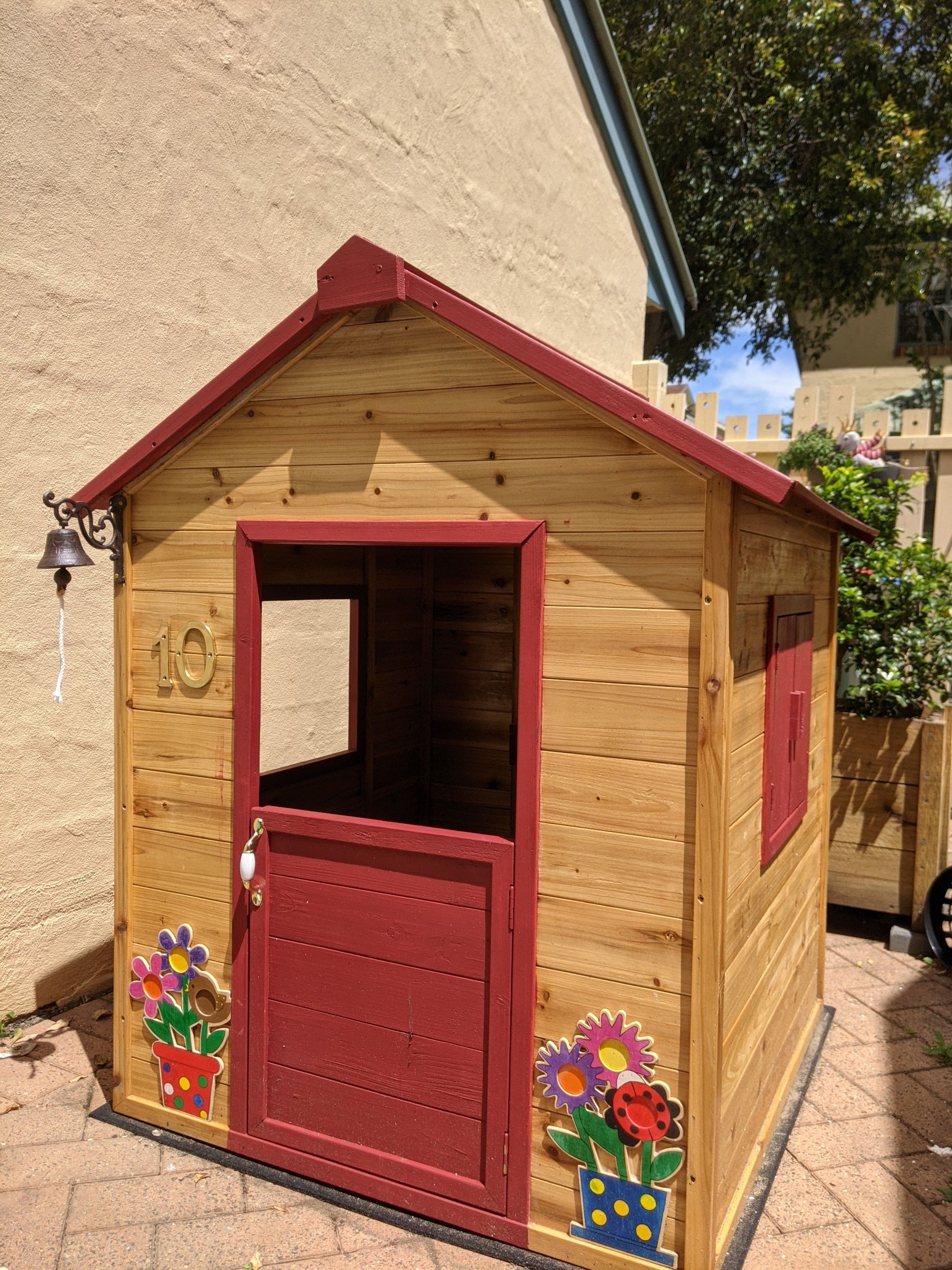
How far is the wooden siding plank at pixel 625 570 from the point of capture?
2.50 metres

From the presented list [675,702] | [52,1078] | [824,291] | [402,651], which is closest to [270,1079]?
[52,1078]

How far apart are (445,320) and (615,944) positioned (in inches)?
72.6

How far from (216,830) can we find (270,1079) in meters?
0.85

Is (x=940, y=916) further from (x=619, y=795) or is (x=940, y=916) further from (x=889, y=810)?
(x=619, y=795)

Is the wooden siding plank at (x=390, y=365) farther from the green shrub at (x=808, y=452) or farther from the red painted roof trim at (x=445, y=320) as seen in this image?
the green shrub at (x=808, y=452)

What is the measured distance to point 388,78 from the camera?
605cm

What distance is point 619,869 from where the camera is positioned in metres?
2.61

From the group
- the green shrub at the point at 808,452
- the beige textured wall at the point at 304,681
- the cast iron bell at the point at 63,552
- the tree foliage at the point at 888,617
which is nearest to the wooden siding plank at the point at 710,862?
the cast iron bell at the point at 63,552

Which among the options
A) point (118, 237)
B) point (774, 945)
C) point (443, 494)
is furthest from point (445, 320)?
point (118, 237)

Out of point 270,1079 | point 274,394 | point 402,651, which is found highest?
point 274,394

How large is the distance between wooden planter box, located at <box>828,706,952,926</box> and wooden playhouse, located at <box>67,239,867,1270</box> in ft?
6.31

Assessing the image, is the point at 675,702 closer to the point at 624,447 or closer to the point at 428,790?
the point at 624,447

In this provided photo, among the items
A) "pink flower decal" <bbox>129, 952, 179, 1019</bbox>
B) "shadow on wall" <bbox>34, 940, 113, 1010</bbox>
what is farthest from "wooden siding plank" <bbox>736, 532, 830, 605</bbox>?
"shadow on wall" <bbox>34, 940, 113, 1010</bbox>

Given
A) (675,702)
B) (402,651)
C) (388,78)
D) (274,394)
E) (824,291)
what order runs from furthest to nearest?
(824,291) < (388,78) < (402,651) < (274,394) < (675,702)
